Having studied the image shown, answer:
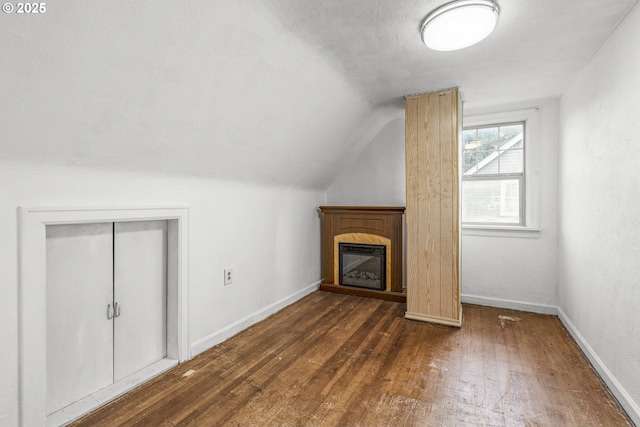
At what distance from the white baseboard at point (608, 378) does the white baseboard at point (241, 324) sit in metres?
2.81

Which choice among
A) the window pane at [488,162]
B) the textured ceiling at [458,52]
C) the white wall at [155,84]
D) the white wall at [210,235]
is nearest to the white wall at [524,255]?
the window pane at [488,162]

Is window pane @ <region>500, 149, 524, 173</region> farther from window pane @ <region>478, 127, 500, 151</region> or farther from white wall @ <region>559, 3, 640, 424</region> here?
white wall @ <region>559, 3, 640, 424</region>

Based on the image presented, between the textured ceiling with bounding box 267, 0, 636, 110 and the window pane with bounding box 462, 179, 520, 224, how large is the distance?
1.06 meters

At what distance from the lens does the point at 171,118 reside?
6.55 ft

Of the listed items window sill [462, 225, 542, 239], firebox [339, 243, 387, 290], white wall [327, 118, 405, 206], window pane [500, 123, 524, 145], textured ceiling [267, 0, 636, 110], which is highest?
textured ceiling [267, 0, 636, 110]

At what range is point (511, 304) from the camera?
12.1 ft

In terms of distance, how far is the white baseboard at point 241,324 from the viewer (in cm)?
262

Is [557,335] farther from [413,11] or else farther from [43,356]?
[43,356]

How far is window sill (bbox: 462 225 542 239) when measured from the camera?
11.8ft

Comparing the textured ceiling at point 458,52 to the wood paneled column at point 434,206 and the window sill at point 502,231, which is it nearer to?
the wood paneled column at point 434,206

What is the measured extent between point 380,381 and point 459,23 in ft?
7.71

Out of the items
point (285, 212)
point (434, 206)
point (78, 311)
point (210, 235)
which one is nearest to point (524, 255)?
point (434, 206)

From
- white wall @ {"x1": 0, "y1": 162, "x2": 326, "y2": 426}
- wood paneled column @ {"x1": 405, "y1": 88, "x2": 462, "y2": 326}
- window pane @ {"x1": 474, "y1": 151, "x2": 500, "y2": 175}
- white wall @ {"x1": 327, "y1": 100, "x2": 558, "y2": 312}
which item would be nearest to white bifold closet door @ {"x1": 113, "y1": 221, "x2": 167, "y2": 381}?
white wall @ {"x1": 0, "y1": 162, "x2": 326, "y2": 426}

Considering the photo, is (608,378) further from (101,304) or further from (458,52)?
(101,304)
